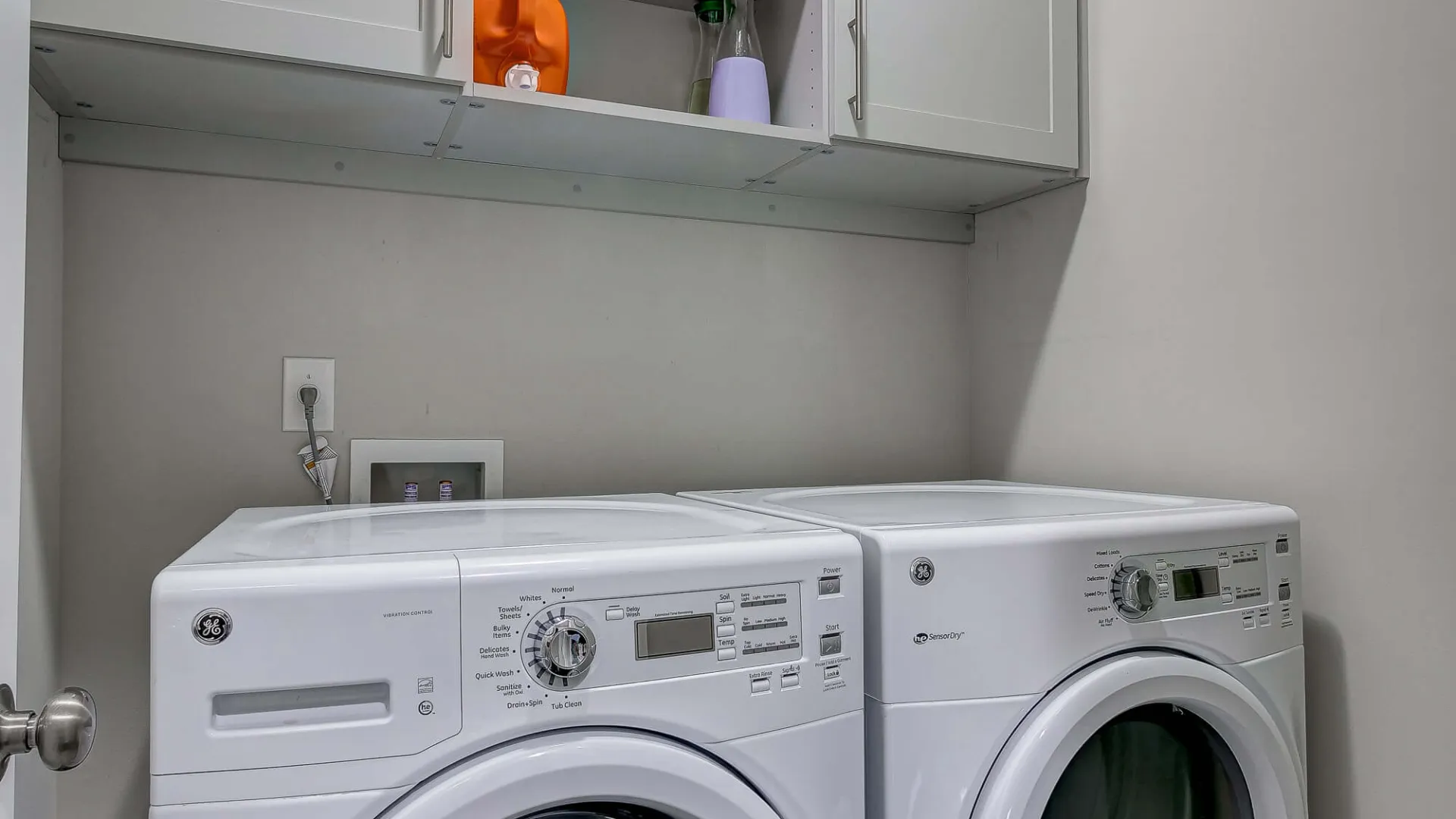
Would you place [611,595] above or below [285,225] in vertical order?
below

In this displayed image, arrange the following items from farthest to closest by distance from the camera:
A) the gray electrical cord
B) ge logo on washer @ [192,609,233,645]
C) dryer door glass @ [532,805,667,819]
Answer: the gray electrical cord, dryer door glass @ [532,805,667,819], ge logo on washer @ [192,609,233,645]

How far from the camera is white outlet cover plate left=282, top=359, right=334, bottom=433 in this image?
1.39 meters

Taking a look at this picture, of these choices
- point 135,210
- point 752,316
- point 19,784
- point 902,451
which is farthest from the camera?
point 902,451

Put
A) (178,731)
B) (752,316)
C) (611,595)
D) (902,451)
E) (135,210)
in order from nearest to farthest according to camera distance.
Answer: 1. (178,731)
2. (611,595)
3. (135,210)
4. (752,316)
5. (902,451)

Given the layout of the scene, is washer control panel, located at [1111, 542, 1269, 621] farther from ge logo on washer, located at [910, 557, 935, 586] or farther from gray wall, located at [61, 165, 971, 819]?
gray wall, located at [61, 165, 971, 819]

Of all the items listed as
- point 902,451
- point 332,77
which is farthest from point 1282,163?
point 332,77

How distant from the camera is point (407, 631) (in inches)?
30.6

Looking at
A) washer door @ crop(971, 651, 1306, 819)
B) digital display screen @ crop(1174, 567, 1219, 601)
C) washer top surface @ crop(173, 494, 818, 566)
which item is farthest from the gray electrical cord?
digital display screen @ crop(1174, 567, 1219, 601)

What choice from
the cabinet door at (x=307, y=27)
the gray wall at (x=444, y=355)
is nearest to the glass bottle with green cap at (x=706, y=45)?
the gray wall at (x=444, y=355)

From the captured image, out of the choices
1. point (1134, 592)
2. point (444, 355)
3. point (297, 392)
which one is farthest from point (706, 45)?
point (1134, 592)

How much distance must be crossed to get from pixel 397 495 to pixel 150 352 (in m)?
0.40

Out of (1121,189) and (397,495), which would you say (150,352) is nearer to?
(397,495)

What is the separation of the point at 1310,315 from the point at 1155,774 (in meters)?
0.66

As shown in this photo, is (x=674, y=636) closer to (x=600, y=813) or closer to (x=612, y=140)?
(x=600, y=813)
